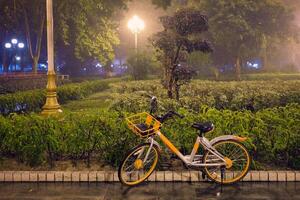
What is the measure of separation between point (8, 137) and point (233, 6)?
118 feet

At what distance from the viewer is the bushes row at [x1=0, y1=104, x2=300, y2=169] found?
6.65 metres

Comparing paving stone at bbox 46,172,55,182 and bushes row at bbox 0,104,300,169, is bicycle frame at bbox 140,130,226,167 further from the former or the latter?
paving stone at bbox 46,172,55,182

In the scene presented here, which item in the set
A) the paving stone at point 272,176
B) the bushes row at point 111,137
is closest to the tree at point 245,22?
the bushes row at point 111,137

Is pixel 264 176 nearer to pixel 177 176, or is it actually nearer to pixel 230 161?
pixel 230 161

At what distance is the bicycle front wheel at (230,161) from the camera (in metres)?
6.15

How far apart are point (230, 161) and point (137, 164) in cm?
141

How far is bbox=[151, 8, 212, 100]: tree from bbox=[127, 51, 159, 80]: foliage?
10922 mm

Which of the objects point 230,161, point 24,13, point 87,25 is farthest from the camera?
point 87,25

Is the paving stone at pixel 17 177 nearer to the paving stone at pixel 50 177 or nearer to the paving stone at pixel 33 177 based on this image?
the paving stone at pixel 33 177

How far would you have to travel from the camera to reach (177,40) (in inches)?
515

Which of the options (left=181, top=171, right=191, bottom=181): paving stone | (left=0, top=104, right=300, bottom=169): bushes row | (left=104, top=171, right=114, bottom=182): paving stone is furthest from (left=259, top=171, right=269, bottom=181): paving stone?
(left=104, top=171, right=114, bottom=182): paving stone

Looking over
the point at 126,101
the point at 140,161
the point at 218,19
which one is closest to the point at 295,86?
the point at 126,101

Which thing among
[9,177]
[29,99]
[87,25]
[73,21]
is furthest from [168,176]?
[87,25]

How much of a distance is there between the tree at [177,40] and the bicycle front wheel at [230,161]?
6.48 metres
